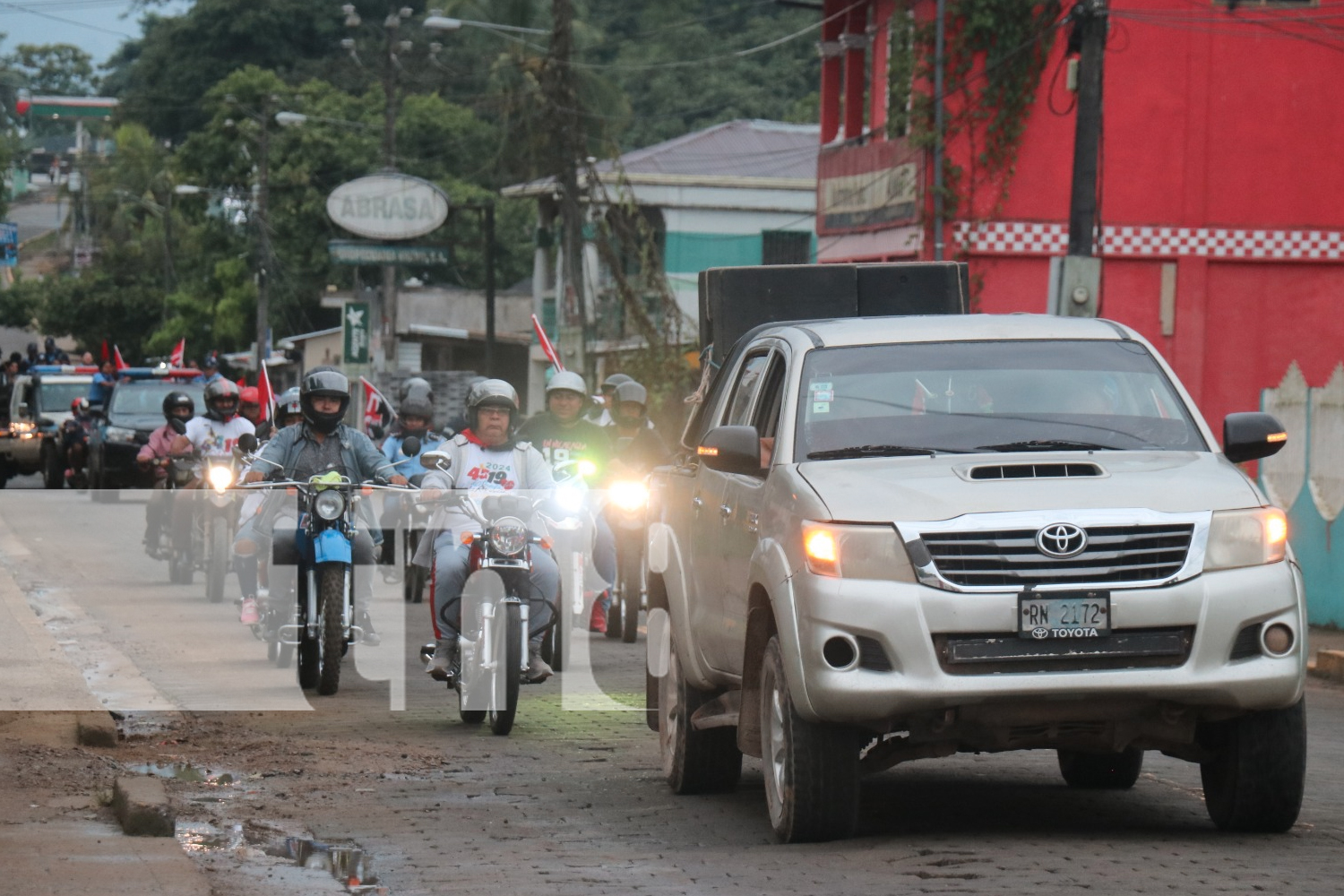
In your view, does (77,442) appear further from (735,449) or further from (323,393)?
(735,449)

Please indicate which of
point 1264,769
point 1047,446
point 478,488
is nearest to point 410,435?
point 478,488

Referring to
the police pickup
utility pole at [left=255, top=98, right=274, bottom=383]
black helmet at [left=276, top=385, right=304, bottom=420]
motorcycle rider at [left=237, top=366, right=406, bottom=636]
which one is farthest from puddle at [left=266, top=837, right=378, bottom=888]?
utility pole at [left=255, top=98, right=274, bottom=383]

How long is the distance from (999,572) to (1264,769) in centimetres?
125

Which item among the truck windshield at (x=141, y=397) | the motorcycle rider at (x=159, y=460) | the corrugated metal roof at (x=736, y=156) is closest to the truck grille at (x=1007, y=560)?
the motorcycle rider at (x=159, y=460)

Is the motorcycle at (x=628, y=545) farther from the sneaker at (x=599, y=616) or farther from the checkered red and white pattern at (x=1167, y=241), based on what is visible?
the checkered red and white pattern at (x=1167, y=241)

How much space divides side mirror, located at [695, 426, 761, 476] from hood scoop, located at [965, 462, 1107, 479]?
0.87 metres

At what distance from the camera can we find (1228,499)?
7062 mm

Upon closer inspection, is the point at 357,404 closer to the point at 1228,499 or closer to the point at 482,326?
the point at 482,326

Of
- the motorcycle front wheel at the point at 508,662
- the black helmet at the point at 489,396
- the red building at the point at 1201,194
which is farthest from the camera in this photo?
the red building at the point at 1201,194

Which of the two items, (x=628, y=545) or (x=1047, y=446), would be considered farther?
(x=628, y=545)

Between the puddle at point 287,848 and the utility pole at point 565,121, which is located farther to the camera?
the utility pole at point 565,121

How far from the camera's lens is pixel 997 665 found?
675cm

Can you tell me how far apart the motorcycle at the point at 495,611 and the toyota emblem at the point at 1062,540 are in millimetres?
4227

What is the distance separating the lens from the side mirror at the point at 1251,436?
299 inches
